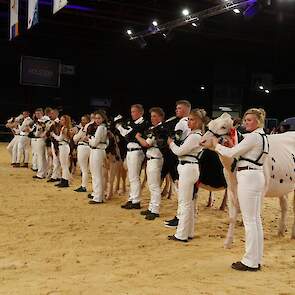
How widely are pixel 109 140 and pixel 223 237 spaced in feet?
10.6

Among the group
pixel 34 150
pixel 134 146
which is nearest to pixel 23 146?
pixel 34 150

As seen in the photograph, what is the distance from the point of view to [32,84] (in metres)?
23.2

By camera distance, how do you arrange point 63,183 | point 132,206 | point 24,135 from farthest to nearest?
point 24,135
point 63,183
point 132,206

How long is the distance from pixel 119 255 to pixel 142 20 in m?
14.2

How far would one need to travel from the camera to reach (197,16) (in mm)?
14086

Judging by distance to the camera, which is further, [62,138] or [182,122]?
[62,138]

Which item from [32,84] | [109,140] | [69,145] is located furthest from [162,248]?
[32,84]

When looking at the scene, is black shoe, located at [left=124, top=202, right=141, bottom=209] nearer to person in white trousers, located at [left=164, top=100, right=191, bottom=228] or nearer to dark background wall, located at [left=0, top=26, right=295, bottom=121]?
person in white trousers, located at [left=164, top=100, right=191, bottom=228]

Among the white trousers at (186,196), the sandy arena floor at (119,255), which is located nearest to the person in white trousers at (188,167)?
the white trousers at (186,196)

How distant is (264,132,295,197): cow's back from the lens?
5883mm

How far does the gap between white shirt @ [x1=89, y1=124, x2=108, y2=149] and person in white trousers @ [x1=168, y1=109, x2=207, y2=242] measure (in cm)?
267

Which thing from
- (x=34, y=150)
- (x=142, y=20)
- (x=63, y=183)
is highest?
(x=142, y=20)

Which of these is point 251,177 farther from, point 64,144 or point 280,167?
point 64,144

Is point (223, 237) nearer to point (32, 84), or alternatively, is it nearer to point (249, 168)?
point (249, 168)
